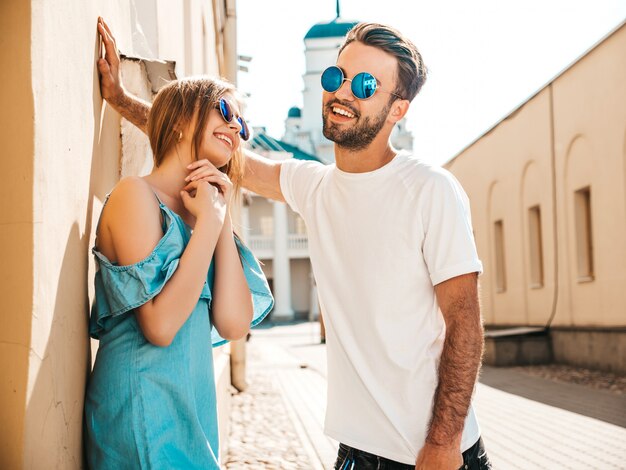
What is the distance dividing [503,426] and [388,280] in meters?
6.60

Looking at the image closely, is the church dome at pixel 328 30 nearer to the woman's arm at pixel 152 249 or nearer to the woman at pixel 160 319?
the woman at pixel 160 319

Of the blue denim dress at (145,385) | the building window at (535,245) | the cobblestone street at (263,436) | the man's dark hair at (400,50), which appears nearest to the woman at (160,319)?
the blue denim dress at (145,385)

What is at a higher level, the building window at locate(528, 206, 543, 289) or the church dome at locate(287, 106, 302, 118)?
the church dome at locate(287, 106, 302, 118)

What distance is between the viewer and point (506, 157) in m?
21.8

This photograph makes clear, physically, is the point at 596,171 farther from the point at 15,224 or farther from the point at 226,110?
the point at 15,224

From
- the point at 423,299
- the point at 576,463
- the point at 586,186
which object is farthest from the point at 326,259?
the point at 586,186

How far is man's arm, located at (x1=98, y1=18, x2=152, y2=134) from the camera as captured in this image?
278cm

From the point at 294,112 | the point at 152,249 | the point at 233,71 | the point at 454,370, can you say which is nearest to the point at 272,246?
the point at 294,112

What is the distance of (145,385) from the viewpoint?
214 cm

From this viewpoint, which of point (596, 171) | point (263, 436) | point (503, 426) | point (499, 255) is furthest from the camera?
point (499, 255)

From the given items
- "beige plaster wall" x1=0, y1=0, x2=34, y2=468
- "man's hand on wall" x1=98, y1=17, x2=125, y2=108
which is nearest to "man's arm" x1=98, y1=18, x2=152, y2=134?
"man's hand on wall" x1=98, y1=17, x2=125, y2=108

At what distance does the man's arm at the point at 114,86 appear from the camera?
9.11ft

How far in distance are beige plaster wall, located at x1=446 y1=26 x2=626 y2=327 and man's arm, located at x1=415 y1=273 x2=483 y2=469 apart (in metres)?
12.8

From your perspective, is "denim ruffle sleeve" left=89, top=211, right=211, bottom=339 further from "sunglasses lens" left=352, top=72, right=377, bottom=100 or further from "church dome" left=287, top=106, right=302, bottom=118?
"church dome" left=287, top=106, right=302, bottom=118
